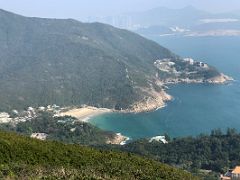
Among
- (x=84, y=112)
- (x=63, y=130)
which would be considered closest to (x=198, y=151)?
(x=63, y=130)

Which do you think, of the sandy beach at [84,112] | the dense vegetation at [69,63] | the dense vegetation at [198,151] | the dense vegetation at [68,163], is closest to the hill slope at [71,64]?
the dense vegetation at [69,63]

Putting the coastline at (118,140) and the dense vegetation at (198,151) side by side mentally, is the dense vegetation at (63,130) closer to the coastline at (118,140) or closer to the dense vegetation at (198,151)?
the coastline at (118,140)

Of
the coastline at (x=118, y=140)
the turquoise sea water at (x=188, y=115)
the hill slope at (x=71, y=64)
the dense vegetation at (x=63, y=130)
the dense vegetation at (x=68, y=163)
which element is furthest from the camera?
the hill slope at (x=71, y=64)

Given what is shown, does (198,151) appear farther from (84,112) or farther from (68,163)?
(84,112)

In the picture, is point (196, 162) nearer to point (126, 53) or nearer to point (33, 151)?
point (33, 151)

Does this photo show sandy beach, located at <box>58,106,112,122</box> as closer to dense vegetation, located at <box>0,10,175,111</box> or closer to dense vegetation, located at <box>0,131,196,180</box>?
dense vegetation, located at <box>0,10,175,111</box>

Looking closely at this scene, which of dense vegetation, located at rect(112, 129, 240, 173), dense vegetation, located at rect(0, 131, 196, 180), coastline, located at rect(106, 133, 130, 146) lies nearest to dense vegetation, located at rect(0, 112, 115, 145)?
coastline, located at rect(106, 133, 130, 146)
